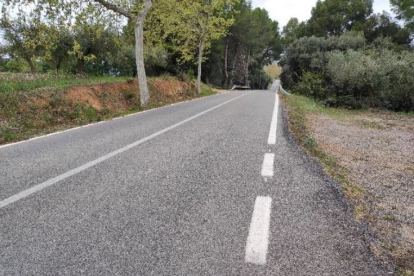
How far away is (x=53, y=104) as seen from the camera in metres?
9.66

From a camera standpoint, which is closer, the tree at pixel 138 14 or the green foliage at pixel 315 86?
the tree at pixel 138 14

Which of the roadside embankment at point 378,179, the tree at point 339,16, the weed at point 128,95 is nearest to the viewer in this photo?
the roadside embankment at point 378,179

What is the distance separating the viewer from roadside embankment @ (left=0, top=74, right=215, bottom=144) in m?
7.93

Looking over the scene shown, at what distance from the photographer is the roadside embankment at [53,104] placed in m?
7.93

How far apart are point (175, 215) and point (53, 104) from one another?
28.7 ft

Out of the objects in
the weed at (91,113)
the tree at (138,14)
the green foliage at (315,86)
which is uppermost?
the tree at (138,14)

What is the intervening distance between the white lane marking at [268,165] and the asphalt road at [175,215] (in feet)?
0.05

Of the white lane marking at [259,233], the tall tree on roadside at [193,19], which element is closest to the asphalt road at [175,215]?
the white lane marking at [259,233]

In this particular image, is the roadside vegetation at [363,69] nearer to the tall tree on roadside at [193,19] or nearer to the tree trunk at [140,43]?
the tall tree on roadside at [193,19]

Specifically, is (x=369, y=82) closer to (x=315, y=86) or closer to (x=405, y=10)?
(x=315, y=86)

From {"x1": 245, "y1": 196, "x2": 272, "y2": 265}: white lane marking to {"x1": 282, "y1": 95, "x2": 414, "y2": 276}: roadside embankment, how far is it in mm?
828

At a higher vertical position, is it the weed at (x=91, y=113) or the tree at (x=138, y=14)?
the tree at (x=138, y=14)

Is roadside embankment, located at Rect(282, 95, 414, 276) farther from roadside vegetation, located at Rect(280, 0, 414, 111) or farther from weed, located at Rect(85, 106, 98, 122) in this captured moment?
roadside vegetation, located at Rect(280, 0, 414, 111)

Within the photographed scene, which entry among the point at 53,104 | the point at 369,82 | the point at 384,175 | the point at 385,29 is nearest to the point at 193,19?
the point at 369,82
